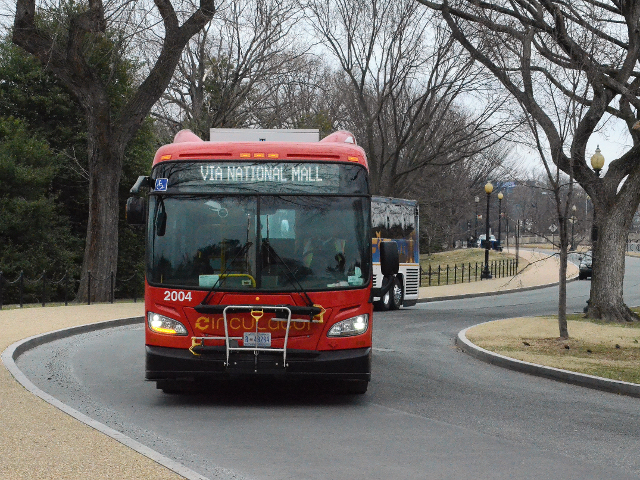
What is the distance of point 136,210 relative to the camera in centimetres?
1022

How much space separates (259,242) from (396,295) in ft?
64.6

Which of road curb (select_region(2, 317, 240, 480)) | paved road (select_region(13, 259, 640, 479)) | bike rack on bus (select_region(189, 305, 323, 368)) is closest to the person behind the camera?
road curb (select_region(2, 317, 240, 480))

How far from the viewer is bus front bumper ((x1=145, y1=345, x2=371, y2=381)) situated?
971 cm


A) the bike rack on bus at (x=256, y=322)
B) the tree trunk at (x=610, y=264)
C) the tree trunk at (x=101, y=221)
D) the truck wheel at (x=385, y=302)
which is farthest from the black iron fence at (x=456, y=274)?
the bike rack on bus at (x=256, y=322)

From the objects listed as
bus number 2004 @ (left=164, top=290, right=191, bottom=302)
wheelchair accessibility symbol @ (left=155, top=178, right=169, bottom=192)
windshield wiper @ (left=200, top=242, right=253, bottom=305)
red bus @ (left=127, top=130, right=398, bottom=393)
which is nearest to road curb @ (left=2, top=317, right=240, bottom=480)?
red bus @ (left=127, top=130, right=398, bottom=393)

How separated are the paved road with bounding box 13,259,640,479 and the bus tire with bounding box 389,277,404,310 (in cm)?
1378

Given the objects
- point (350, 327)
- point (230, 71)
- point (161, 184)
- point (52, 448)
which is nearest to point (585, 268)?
point (230, 71)

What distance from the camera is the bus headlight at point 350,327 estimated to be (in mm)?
9867

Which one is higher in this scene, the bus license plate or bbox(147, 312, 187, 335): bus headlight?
bbox(147, 312, 187, 335): bus headlight

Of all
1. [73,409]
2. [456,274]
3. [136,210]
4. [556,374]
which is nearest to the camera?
[73,409]

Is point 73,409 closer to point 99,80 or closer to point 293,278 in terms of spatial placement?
point 293,278

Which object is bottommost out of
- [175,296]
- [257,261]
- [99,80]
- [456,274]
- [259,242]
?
[456,274]

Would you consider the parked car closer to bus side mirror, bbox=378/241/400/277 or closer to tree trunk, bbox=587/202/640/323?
tree trunk, bbox=587/202/640/323

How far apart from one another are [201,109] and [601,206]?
71.8ft
